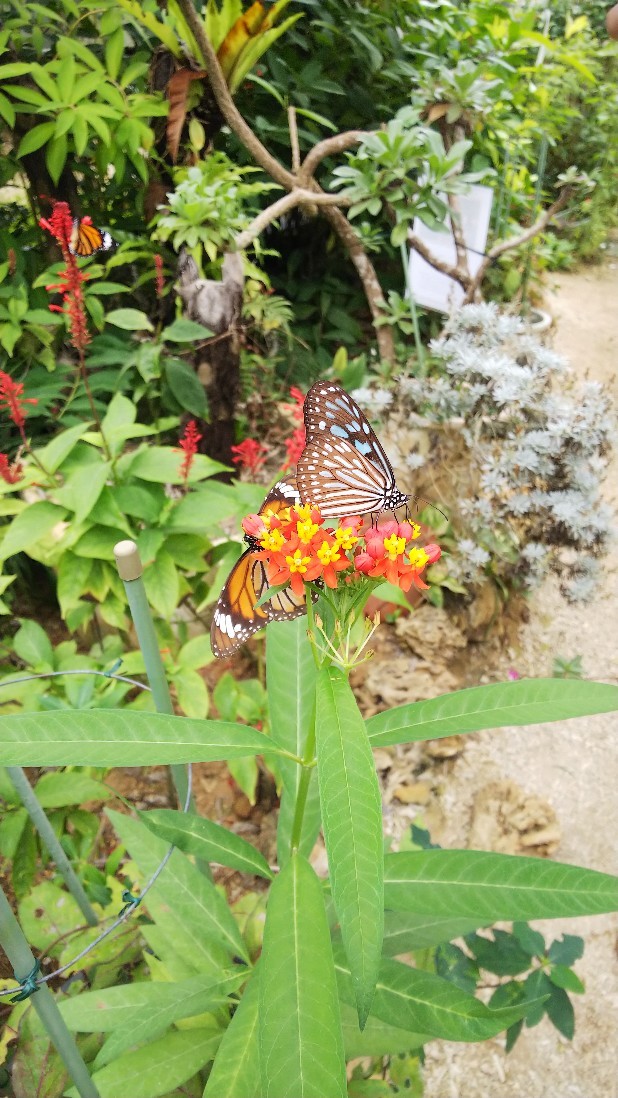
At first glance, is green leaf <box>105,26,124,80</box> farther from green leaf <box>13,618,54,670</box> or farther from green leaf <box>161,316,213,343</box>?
green leaf <box>13,618,54,670</box>

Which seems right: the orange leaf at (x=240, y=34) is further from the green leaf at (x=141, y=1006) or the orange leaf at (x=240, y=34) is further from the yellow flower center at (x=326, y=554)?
the green leaf at (x=141, y=1006)

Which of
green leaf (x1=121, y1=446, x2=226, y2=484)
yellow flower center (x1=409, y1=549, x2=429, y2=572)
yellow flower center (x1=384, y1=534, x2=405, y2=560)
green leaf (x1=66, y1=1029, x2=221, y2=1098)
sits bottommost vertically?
green leaf (x1=66, y1=1029, x2=221, y2=1098)

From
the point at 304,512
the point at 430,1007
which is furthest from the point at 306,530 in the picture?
the point at 430,1007

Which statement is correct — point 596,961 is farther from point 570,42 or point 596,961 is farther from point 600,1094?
point 570,42

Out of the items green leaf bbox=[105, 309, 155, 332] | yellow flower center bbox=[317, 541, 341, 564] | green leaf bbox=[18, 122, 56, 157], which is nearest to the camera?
yellow flower center bbox=[317, 541, 341, 564]

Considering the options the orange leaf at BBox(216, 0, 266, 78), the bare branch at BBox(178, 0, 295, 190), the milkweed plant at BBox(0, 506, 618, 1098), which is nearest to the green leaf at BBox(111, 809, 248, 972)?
the milkweed plant at BBox(0, 506, 618, 1098)

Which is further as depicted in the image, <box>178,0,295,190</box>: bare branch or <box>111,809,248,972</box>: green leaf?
<box>178,0,295,190</box>: bare branch

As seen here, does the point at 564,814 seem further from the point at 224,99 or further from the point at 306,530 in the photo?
the point at 224,99

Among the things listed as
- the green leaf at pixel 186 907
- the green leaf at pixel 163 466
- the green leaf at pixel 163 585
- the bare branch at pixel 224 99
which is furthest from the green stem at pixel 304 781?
the bare branch at pixel 224 99
